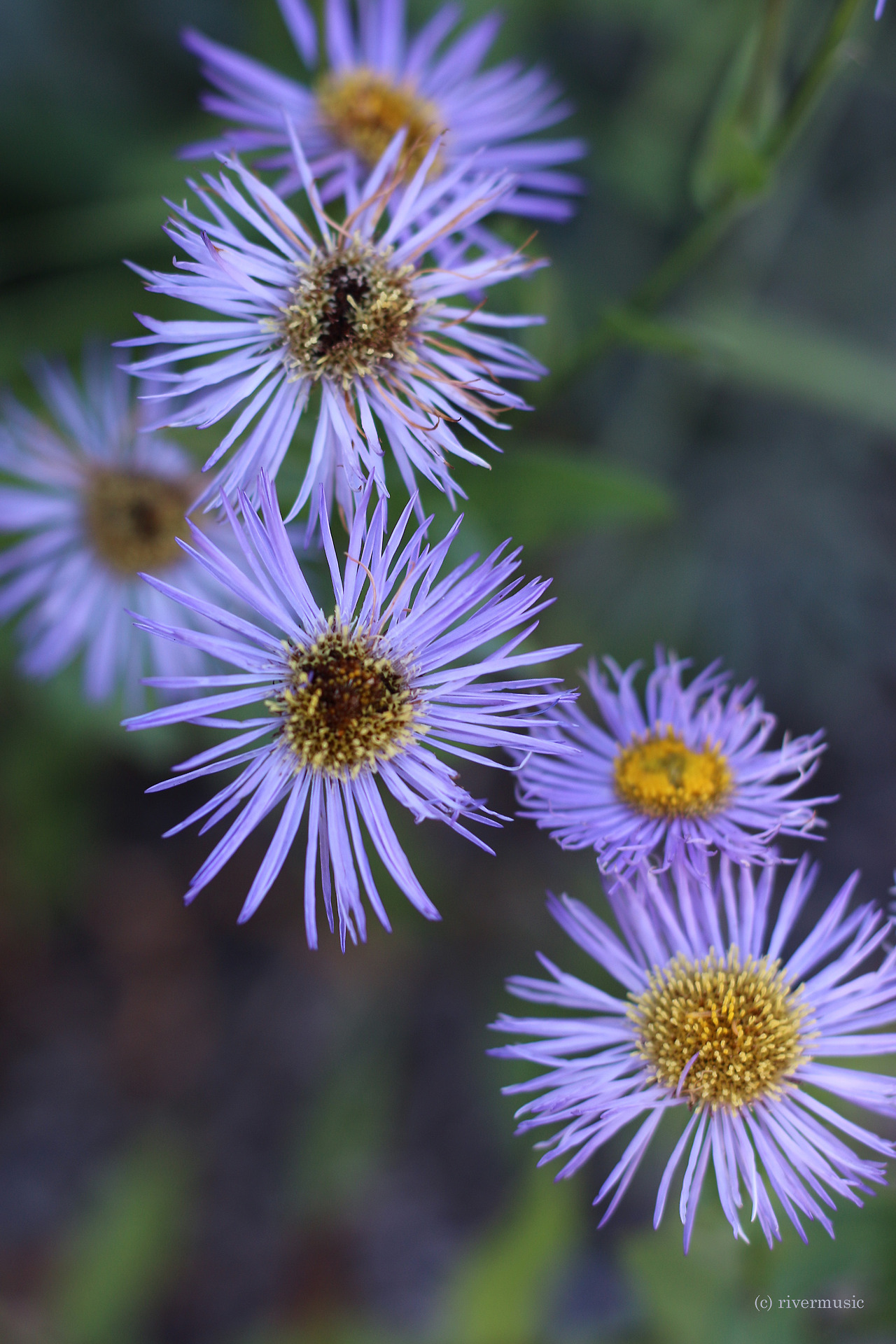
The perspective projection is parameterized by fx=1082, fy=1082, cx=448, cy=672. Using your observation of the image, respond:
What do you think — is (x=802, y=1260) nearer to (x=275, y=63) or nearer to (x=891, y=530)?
(x=891, y=530)

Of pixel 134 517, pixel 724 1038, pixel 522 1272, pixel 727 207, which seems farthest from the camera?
pixel 522 1272

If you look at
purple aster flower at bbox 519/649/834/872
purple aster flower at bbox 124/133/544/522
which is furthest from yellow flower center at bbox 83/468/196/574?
purple aster flower at bbox 519/649/834/872

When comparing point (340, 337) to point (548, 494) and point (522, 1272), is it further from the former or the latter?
point (522, 1272)

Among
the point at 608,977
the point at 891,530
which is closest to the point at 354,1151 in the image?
the point at 608,977

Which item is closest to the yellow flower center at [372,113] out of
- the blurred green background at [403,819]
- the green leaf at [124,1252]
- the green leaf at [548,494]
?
the green leaf at [548,494]

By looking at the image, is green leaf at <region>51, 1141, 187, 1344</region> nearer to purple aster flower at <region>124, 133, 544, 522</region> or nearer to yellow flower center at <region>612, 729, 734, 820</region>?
yellow flower center at <region>612, 729, 734, 820</region>

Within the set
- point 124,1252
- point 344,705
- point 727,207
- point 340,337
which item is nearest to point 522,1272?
point 124,1252
